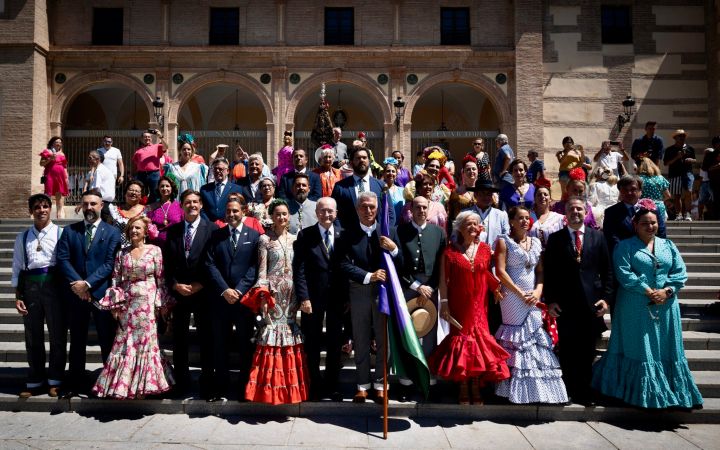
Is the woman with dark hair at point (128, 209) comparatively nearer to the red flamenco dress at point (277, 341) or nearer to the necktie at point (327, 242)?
the red flamenco dress at point (277, 341)

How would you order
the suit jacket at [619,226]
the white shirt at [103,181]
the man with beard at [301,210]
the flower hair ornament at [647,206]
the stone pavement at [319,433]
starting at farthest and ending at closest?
the white shirt at [103,181], the man with beard at [301,210], the suit jacket at [619,226], the flower hair ornament at [647,206], the stone pavement at [319,433]

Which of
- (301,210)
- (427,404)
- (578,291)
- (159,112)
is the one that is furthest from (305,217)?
(159,112)

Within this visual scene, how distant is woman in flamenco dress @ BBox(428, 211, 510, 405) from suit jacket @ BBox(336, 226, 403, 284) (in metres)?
0.58

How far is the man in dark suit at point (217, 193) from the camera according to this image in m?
6.78

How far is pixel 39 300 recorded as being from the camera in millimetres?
5586

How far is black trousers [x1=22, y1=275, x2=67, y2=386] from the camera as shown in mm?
5578

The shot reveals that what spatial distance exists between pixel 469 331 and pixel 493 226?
134 cm

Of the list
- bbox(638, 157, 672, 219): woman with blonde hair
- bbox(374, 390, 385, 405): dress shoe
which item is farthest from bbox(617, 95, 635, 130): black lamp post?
bbox(374, 390, 385, 405): dress shoe

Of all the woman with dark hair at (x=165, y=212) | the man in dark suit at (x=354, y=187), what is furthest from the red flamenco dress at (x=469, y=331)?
the woman with dark hair at (x=165, y=212)

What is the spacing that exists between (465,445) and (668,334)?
2.35 metres

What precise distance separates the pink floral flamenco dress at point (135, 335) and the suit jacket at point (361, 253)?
1.95 meters

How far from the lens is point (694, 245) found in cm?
982

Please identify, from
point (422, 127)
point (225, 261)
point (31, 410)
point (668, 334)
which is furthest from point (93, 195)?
point (422, 127)

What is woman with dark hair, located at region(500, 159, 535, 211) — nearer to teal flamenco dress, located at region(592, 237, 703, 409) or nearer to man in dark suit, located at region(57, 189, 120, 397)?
teal flamenco dress, located at region(592, 237, 703, 409)
